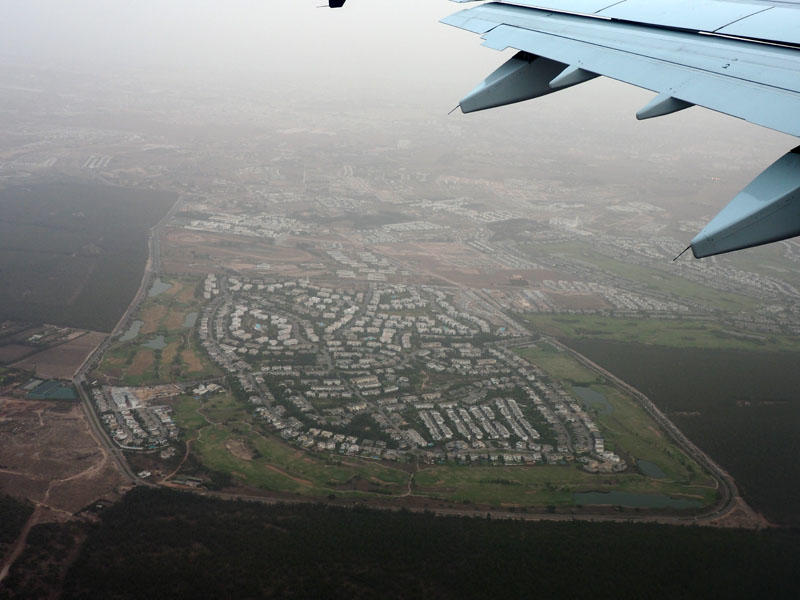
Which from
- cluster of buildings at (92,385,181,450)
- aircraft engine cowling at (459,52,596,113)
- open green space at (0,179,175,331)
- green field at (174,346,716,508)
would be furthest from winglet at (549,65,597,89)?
open green space at (0,179,175,331)

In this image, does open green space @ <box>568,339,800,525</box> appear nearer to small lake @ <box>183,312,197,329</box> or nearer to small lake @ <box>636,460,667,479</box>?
small lake @ <box>636,460,667,479</box>

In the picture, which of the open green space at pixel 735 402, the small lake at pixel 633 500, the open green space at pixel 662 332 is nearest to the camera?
the small lake at pixel 633 500

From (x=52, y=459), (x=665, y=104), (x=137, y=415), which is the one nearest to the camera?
(x=665, y=104)

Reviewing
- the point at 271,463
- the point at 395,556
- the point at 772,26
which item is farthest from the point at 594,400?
the point at 772,26

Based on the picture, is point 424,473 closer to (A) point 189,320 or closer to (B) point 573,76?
(A) point 189,320

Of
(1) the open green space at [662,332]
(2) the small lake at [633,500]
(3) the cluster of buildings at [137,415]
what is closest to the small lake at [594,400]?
(2) the small lake at [633,500]

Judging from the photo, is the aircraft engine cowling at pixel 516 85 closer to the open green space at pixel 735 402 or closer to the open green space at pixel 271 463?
the open green space at pixel 271 463

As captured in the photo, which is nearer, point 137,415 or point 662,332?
point 137,415
